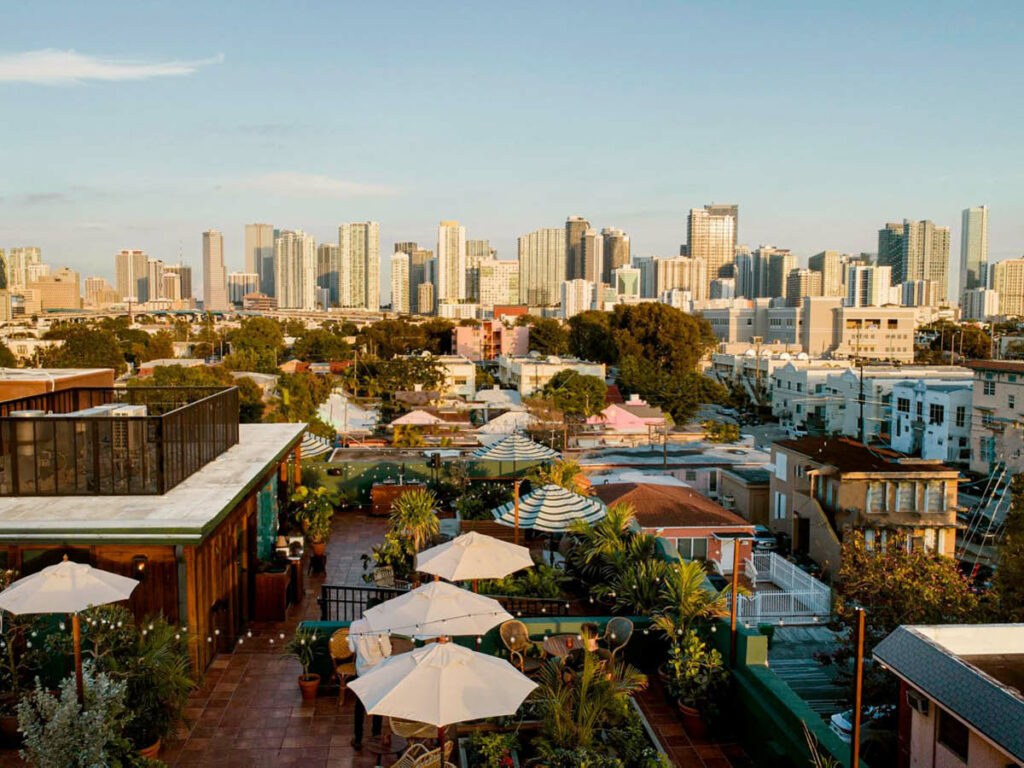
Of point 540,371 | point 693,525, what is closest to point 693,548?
point 693,525

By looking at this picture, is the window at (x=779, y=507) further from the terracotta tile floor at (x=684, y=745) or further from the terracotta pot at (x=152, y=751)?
the terracotta pot at (x=152, y=751)

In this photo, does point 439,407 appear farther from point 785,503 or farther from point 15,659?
point 15,659

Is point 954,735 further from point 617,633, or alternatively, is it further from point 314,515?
point 314,515

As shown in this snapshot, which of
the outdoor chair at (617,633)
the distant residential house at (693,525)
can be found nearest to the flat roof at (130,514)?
the outdoor chair at (617,633)

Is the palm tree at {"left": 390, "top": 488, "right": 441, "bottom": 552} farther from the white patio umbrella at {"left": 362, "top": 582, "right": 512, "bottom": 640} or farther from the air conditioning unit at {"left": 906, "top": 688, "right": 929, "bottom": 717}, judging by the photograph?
the air conditioning unit at {"left": 906, "top": 688, "right": 929, "bottom": 717}

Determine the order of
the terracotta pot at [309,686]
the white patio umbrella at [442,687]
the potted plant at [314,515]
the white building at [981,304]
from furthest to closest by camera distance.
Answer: the white building at [981,304] → the potted plant at [314,515] → the terracotta pot at [309,686] → the white patio umbrella at [442,687]

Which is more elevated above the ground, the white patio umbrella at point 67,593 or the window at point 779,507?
the white patio umbrella at point 67,593

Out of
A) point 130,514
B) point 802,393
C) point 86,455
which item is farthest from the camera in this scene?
point 802,393
